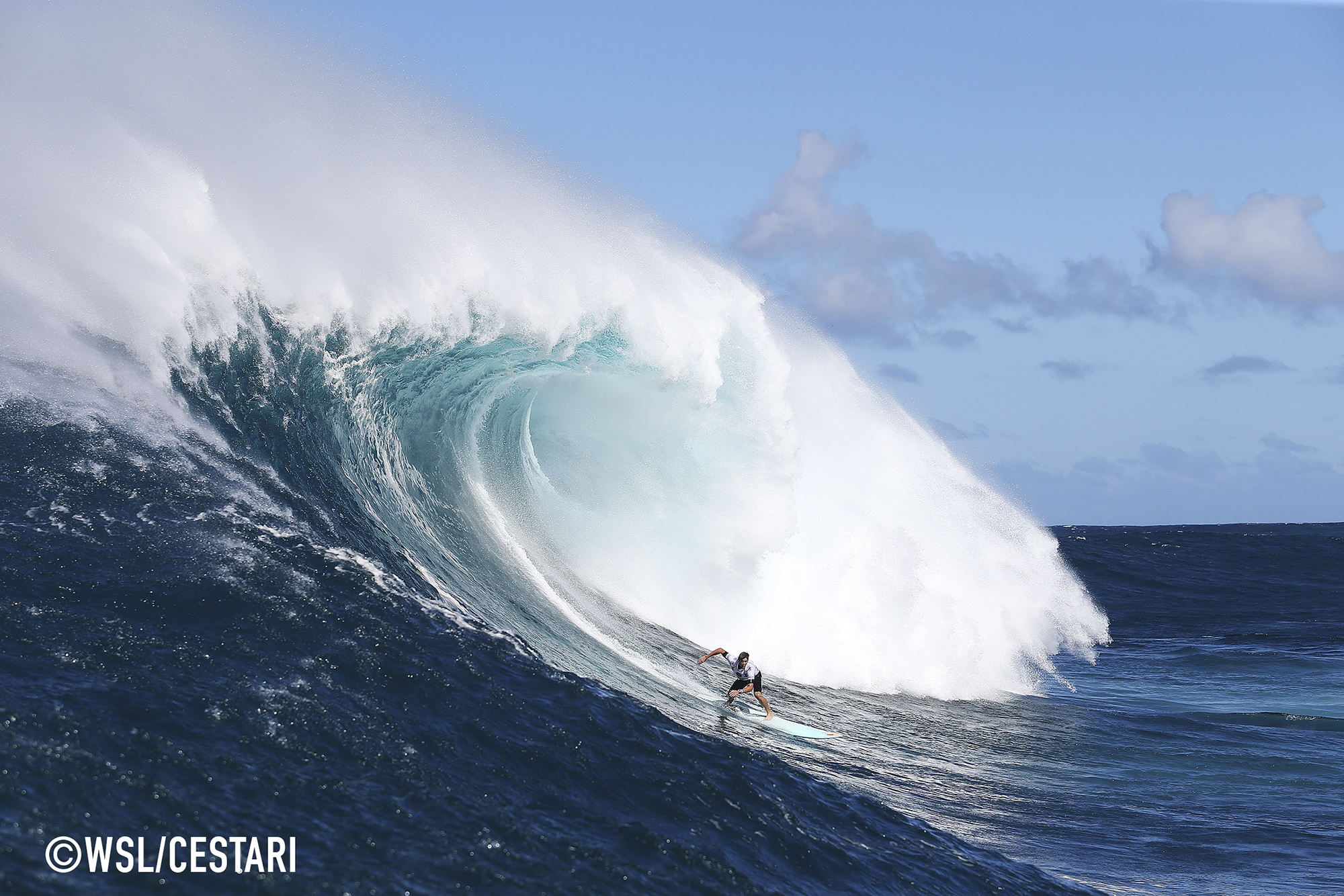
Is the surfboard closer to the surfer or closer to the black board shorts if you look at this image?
the surfer

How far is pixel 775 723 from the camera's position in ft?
36.2

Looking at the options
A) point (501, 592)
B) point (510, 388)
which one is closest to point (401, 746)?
point (501, 592)

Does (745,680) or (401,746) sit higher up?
(745,680)

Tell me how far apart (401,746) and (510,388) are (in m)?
9.79

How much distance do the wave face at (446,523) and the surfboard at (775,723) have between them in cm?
69

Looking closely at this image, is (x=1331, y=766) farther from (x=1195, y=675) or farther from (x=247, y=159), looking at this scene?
(x=247, y=159)

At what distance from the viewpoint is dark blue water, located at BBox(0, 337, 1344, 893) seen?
574cm

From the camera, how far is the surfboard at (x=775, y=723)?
10867mm

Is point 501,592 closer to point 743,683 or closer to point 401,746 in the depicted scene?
point 743,683

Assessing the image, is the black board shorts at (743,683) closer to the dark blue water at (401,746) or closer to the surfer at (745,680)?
the surfer at (745,680)

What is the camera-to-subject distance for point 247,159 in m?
13.6

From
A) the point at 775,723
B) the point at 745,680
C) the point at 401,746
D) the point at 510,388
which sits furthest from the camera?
the point at 510,388

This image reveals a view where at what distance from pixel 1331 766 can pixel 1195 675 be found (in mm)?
6946

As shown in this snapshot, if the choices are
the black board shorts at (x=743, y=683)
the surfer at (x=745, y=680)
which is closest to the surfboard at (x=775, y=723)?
the surfer at (x=745, y=680)
